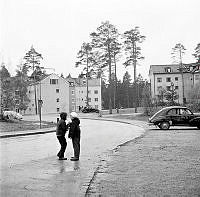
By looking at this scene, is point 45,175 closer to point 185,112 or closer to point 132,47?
point 185,112

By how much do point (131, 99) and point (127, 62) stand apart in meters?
49.7

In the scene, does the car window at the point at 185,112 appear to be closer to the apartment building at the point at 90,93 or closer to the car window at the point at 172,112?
the car window at the point at 172,112

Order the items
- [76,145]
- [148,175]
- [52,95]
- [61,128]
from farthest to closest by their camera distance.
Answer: [52,95] < [61,128] < [76,145] < [148,175]

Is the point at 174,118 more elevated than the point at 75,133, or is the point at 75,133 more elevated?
Answer: the point at 75,133

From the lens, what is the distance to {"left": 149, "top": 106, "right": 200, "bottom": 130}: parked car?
80.7 feet

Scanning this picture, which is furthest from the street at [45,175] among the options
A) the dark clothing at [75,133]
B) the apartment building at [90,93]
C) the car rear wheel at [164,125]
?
the apartment building at [90,93]

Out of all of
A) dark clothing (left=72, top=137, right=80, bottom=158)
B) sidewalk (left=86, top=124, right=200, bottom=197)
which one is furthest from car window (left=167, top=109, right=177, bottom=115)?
dark clothing (left=72, top=137, right=80, bottom=158)

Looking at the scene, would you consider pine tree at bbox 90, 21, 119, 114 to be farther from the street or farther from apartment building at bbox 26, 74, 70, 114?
the street

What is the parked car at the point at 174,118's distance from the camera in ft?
80.7

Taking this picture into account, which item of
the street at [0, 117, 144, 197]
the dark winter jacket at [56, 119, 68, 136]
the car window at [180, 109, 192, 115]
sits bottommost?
the street at [0, 117, 144, 197]

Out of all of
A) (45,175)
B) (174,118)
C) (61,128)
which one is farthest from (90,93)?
(45,175)

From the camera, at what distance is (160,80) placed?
85.2 metres

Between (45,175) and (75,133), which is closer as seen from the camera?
(45,175)

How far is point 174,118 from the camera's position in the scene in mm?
24953
